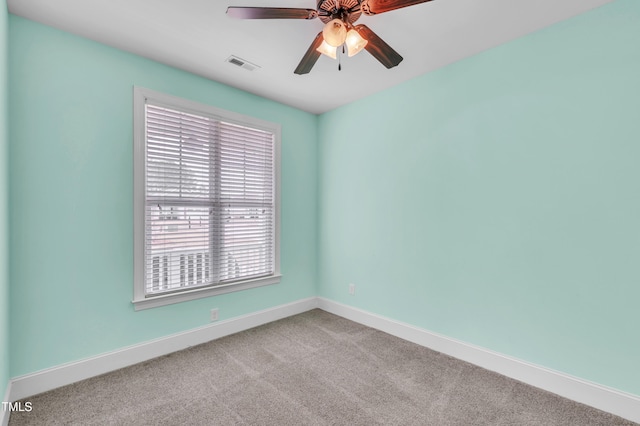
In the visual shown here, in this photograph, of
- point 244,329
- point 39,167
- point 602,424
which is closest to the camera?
point 602,424

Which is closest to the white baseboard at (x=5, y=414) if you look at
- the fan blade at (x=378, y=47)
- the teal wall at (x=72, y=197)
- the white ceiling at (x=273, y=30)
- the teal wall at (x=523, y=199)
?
the teal wall at (x=72, y=197)

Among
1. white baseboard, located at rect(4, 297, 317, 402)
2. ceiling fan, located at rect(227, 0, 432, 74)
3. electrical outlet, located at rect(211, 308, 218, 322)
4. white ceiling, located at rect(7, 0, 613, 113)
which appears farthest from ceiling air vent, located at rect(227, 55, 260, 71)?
white baseboard, located at rect(4, 297, 317, 402)

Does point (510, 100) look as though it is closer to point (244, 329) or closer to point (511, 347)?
point (511, 347)

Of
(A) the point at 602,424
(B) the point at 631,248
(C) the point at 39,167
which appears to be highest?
(C) the point at 39,167

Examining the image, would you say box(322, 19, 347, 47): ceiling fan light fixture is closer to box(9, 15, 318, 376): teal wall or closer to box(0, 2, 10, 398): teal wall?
box(9, 15, 318, 376): teal wall

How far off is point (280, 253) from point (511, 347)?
2428 millimetres

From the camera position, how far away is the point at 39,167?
6.72 feet

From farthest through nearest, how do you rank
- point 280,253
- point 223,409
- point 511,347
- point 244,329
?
point 280,253
point 244,329
point 511,347
point 223,409

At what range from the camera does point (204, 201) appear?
287cm

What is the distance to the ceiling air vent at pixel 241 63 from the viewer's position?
2508 mm

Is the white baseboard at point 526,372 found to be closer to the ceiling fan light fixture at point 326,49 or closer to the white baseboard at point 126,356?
the white baseboard at point 126,356

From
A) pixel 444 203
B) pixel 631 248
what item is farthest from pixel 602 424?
pixel 444 203

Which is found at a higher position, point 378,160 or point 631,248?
point 378,160

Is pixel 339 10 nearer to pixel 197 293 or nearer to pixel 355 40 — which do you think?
pixel 355 40
